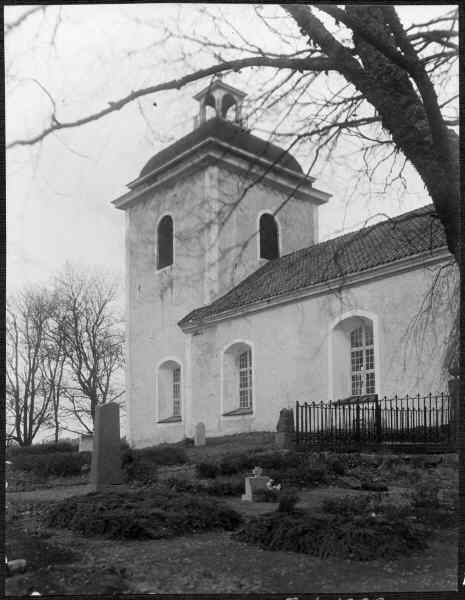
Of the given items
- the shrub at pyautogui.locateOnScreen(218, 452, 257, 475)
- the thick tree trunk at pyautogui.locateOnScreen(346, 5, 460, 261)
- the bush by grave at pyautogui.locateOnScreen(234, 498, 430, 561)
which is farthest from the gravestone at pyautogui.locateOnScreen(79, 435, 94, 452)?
the thick tree trunk at pyautogui.locateOnScreen(346, 5, 460, 261)

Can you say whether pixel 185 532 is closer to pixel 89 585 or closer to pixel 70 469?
pixel 89 585

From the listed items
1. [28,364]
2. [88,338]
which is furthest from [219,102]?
[28,364]

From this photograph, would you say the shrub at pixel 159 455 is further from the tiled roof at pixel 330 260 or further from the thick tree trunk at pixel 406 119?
the thick tree trunk at pixel 406 119

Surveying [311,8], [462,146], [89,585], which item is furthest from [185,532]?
[311,8]

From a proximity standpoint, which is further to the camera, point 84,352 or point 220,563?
point 84,352

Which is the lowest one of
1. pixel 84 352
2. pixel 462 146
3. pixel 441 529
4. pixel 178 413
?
pixel 441 529

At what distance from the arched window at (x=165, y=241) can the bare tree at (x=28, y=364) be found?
42.6 inches

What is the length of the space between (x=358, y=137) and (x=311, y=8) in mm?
1097

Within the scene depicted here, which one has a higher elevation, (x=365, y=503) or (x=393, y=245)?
(x=393, y=245)

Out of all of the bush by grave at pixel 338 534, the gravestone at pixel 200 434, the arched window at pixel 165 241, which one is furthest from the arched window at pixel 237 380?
the bush by grave at pixel 338 534

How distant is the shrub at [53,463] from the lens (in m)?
5.53

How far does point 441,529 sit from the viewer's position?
199 inches

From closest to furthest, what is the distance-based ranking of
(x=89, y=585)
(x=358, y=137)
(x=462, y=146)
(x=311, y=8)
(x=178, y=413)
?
(x=89, y=585)
(x=462, y=146)
(x=311, y=8)
(x=358, y=137)
(x=178, y=413)

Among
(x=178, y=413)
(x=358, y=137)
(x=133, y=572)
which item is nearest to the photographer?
(x=133, y=572)
